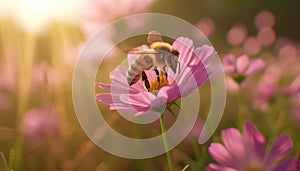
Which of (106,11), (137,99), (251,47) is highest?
(106,11)

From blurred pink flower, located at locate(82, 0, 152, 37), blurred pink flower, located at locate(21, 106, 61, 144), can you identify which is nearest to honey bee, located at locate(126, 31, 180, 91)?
blurred pink flower, located at locate(21, 106, 61, 144)

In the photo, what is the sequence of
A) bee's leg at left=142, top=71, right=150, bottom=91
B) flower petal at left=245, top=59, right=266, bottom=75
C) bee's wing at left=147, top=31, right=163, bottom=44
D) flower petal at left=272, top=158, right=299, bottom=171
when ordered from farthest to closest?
flower petal at left=245, top=59, right=266, bottom=75
bee's wing at left=147, top=31, right=163, bottom=44
bee's leg at left=142, top=71, right=150, bottom=91
flower petal at left=272, top=158, right=299, bottom=171

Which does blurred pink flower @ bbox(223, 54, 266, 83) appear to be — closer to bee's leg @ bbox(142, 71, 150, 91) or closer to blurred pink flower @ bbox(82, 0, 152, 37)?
bee's leg @ bbox(142, 71, 150, 91)

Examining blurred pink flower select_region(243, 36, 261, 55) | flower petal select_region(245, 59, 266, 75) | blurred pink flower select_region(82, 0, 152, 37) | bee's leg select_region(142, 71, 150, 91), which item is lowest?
blurred pink flower select_region(243, 36, 261, 55)

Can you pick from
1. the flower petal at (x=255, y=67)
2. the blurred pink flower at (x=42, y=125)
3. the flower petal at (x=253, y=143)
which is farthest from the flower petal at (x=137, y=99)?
the blurred pink flower at (x=42, y=125)

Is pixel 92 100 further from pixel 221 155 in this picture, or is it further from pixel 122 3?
pixel 221 155

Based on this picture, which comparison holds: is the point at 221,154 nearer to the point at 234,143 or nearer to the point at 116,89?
the point at 234,143

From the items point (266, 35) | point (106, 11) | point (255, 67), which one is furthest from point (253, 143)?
point (266, 35)

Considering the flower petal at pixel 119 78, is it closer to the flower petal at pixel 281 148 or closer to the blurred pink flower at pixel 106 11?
the flower petal at pixel 281 148
